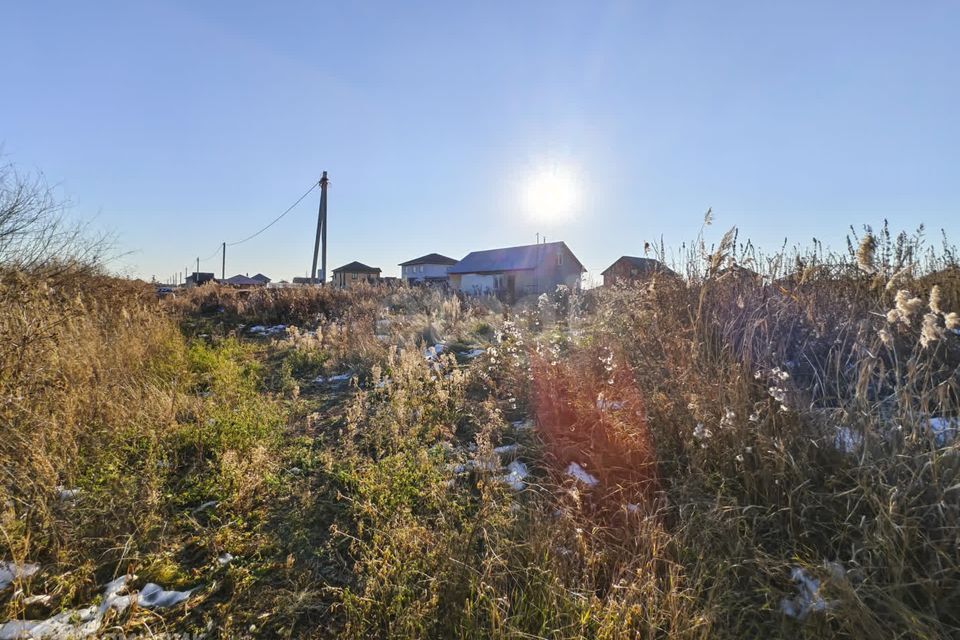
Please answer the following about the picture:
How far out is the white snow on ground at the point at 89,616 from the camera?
60.4 inches

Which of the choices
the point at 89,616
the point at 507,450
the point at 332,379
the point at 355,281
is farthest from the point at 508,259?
the point at 89,616

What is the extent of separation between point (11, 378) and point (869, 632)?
15.1 ft

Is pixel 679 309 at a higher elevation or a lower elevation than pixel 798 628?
higher

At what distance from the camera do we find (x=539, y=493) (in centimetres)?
236

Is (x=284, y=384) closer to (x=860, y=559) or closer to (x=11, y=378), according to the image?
(x=11, y=378)

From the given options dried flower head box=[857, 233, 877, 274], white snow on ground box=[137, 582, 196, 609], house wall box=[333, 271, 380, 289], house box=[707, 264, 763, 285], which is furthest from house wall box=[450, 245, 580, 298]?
white snow on ground box=[137, 582, 196, 609]

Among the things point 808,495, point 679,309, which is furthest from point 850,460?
point 679,309

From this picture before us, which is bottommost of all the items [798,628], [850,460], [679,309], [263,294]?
[798,628]

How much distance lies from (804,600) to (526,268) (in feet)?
117

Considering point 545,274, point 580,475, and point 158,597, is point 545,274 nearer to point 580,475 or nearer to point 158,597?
point 580,475

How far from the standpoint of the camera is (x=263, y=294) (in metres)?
13.4

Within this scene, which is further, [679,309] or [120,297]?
[120,297]

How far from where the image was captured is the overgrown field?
1.58 metres

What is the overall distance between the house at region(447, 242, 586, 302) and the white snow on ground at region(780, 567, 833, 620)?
32.7m
